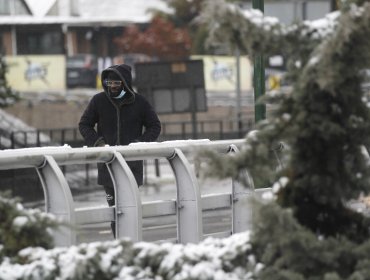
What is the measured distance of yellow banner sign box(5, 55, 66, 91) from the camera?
58.8 m

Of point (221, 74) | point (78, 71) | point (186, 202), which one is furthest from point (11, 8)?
point (186, 202)

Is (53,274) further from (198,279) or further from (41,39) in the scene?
(41,39)

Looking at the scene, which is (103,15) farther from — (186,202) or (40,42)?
(186,202)

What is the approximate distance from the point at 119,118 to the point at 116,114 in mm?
41

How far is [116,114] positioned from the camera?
1188cm

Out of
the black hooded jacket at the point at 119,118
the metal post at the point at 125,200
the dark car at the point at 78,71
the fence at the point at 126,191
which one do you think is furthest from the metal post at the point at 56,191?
the dark car at the point at 78,71

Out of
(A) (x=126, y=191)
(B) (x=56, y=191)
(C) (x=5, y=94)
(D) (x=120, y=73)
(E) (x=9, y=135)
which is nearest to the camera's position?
(B) (x=56, y=191)

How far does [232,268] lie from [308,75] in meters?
0.94

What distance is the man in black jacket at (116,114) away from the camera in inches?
467

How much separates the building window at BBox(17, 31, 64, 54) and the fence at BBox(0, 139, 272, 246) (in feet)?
218

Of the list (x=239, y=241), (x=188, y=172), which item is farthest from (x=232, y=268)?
(x=188, y=172)

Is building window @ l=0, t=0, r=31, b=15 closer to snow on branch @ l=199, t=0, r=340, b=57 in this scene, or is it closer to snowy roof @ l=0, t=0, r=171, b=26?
snowy roof @ l=0, t=0, r=171, b=26

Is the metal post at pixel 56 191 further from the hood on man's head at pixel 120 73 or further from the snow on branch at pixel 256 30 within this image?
the hood on man's head at pixel 120 73

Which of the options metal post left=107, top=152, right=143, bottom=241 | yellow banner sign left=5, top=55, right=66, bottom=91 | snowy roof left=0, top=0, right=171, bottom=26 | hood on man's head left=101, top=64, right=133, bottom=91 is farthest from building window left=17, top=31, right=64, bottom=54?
metal post left=107, top=152, right=143, bottom=241
